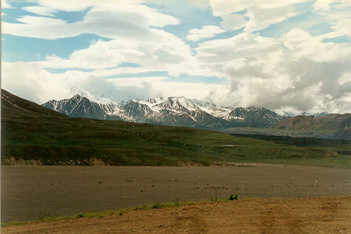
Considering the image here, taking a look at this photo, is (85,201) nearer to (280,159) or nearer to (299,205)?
(299,205)

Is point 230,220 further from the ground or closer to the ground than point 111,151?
further from the ground

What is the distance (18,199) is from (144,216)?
25.0 meters

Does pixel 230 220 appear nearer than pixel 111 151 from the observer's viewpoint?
Yes

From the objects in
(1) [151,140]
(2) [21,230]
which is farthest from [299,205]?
(1) [151,140]

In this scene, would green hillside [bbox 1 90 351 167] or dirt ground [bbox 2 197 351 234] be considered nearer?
dirt ground [bbox 2 197 351 234]

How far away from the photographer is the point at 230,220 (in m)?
20.9

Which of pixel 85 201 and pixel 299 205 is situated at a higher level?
pixel 299 205

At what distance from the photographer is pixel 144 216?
23.8 m

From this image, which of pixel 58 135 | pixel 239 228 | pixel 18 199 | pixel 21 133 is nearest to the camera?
pixel 239 228

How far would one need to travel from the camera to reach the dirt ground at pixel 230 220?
1906cm

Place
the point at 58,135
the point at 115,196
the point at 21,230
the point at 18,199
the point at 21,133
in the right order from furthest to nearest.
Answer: the point at 58,135, the point at 21,133, the point at 115,196, the point at 18,199, the point at 21,230

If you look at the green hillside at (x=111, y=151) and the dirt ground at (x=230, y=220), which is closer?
the dirt ground at (x=230, y=220)

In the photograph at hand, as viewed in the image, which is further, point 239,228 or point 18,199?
point 18,199

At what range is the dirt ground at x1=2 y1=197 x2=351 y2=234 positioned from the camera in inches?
750
